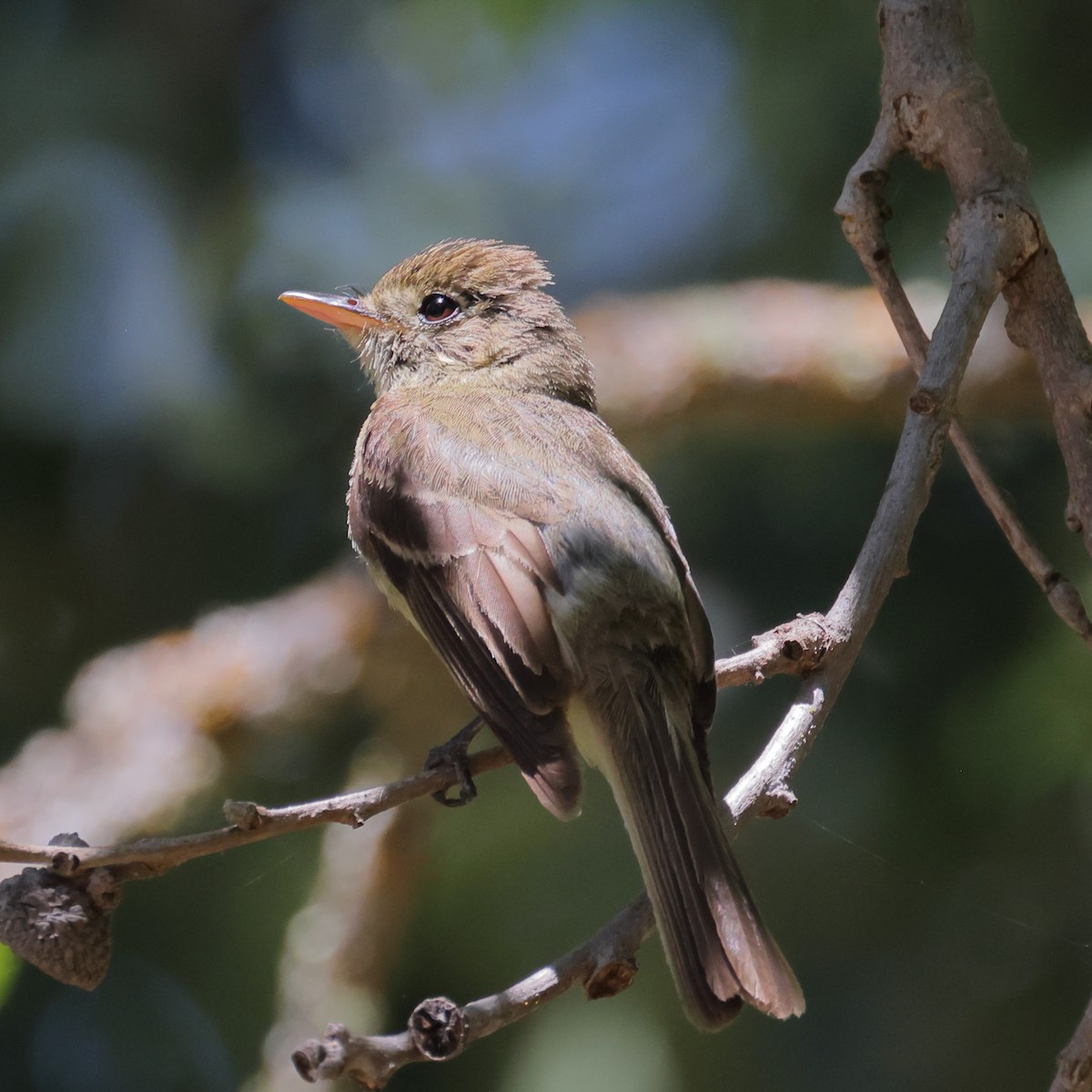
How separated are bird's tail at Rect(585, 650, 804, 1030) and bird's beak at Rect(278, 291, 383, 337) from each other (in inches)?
67.6

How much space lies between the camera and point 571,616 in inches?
119

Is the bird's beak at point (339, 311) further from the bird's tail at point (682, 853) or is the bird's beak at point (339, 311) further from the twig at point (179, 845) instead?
the twig at point (179, 845)

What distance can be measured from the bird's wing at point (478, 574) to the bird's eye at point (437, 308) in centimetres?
71

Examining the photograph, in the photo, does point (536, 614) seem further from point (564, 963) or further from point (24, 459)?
point (24, 459)

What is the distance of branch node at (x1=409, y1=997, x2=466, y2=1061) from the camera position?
1879 mm

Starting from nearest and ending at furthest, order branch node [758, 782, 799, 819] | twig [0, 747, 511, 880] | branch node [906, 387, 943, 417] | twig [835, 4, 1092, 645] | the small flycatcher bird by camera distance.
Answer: twig [0, 747, 511, 880]
branch node [758, 782, 799, 819]
the small flycatcher bird
branch node [906, 387, 943, 417]
twig [835, 4, 1092, 645]

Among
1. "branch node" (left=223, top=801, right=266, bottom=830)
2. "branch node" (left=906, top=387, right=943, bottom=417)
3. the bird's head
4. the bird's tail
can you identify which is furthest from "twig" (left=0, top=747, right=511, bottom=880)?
the bird's head

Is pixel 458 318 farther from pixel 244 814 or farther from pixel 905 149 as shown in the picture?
pixel 244 814

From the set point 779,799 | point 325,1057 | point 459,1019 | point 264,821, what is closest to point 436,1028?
point 459,1019

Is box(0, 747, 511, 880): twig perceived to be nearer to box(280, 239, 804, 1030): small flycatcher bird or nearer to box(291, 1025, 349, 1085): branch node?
box(291, 1025, 349, 1085): branch node

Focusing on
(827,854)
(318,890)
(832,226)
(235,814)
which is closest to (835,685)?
(235,814)

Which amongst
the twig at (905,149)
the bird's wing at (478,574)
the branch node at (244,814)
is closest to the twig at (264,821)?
the branch node at (244,814)

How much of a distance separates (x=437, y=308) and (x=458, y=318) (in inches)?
2.9

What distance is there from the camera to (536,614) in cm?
299
